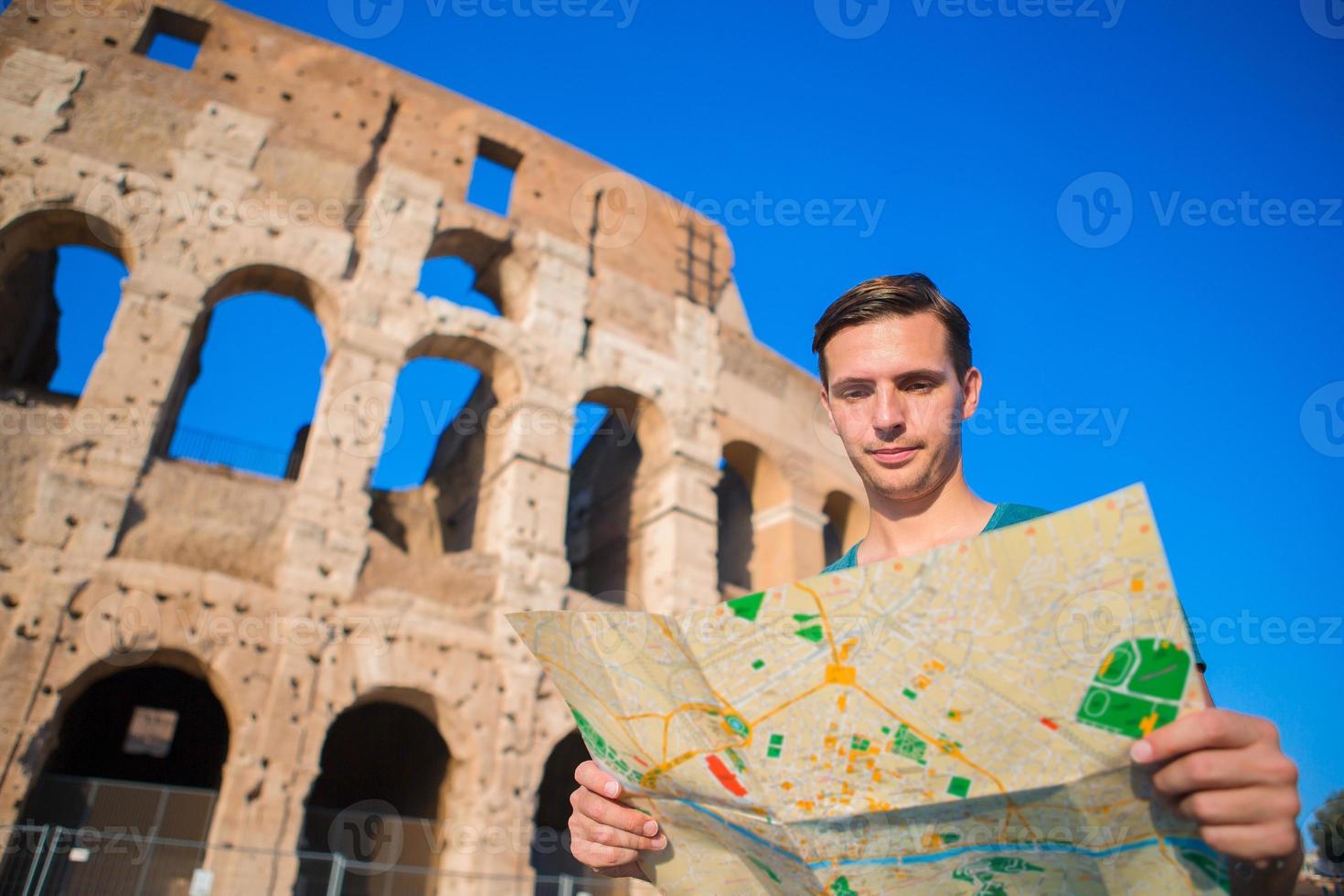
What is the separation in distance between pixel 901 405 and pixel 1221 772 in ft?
2.58

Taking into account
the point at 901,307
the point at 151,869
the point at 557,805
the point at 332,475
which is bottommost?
the point at 151,869

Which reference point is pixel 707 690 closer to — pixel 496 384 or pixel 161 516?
pixel 161 516

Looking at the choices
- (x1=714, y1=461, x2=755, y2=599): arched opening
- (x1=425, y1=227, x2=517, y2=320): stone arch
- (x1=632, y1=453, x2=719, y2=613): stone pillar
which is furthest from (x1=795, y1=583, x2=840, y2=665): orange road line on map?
(x1=714, y1=461, x2=755, y2=599): arched opening

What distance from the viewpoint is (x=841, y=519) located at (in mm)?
15234

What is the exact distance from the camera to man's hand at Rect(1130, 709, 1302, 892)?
89cm

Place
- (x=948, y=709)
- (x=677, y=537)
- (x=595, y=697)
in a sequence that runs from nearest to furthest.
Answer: (x=948, y=709) < (x=595, y=697) < (x=677, y=537)

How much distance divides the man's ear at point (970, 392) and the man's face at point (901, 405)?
4 cm

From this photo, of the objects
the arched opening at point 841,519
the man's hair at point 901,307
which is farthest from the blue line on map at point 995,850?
the arched opening at point 841,519

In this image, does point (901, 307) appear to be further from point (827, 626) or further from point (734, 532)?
point (734, 532)

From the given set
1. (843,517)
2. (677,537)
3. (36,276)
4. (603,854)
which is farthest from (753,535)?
(603,854)

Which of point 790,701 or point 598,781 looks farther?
point 598,781

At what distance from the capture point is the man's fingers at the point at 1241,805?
899 mm

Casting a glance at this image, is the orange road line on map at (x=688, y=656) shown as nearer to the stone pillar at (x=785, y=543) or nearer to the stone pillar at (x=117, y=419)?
the stone pillar at (x=117, y=419)

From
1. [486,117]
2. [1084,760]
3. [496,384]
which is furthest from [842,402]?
[486,117]
